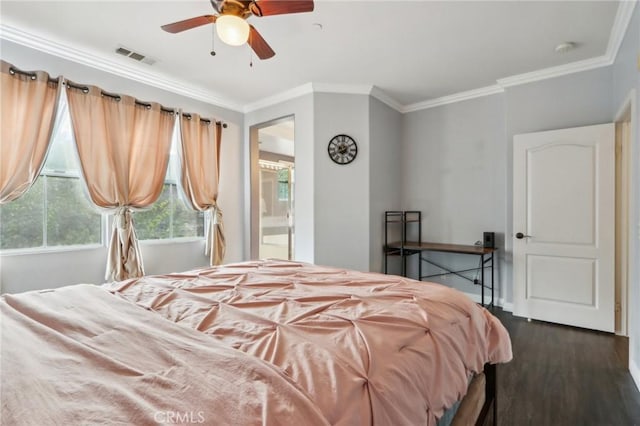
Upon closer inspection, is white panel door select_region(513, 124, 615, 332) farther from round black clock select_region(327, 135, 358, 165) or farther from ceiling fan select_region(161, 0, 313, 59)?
ceiling fan select_region(161, 0, 313, 59)

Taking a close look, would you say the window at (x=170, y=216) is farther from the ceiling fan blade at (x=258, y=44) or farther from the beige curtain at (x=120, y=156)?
the ceiling fan blade at (x=258, y=44)

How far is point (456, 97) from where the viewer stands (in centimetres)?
404

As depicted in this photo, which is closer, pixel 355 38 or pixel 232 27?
pixel 232 27

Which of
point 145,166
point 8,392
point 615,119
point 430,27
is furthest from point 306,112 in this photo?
point 8,392

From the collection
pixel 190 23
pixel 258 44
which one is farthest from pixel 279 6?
pixel 190 23

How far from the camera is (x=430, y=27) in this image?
2602mm

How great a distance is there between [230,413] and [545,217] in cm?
366

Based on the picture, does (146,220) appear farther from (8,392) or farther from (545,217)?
(545,217)

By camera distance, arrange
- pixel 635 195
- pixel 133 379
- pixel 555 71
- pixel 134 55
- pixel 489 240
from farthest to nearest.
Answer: pixel 489 240
pixel 555 71
pixel 134 55
pixel 635 195
pixel 133 379

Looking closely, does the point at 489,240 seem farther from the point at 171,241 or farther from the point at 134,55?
the point at 134,55

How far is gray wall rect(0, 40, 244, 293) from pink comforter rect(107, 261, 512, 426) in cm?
167

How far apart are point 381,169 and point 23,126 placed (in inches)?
142

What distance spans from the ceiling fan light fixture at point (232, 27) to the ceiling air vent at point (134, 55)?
1.71m

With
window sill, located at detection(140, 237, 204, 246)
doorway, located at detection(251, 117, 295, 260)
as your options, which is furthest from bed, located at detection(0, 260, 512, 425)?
doorway, located at detection(251, 117, 295, 260)
